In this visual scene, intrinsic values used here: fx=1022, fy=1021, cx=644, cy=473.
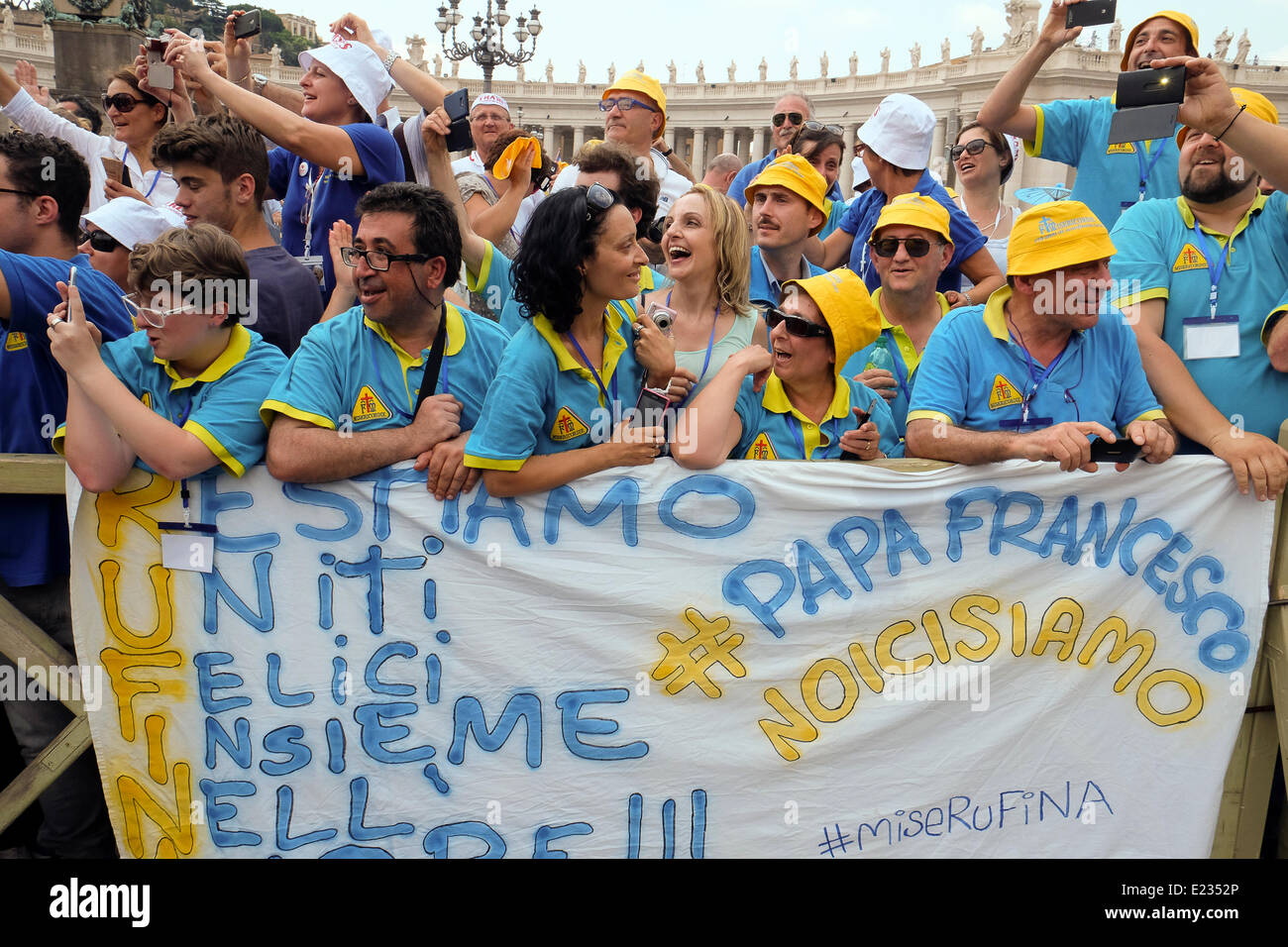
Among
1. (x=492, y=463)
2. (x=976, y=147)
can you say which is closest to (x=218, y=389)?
(x=492, y=463)

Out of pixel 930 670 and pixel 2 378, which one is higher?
pixel 2 378

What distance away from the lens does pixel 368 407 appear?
10.00ft

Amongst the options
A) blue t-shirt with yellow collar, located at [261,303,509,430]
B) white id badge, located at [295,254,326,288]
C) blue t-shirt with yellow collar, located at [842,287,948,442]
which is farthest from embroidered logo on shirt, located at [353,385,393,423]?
blue t-shirt with yellow collar, located at [842,287,948,442]

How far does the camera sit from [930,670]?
315 cm

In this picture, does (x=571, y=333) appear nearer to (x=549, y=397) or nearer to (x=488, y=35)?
(x=549, y=397)

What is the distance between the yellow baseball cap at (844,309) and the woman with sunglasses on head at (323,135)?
77.4 inches

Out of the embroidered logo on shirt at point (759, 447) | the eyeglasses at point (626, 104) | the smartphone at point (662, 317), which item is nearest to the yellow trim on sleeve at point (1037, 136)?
the eyeglasses at point (626, 104)

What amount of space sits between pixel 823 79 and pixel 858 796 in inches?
2418

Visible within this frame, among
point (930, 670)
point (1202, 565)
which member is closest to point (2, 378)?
point (930, 670)

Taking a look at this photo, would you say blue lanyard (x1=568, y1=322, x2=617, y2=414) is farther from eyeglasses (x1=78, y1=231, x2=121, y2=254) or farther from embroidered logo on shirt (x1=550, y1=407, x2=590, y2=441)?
eyeglasses (x1=78, y1=231, x2=121, y2=254)

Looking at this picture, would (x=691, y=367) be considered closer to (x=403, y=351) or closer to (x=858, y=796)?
(x=403, y=351)

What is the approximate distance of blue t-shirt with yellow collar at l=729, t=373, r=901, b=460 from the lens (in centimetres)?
339

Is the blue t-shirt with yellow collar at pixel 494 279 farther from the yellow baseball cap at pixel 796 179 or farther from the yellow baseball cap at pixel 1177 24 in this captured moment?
the yellow baseball cap at pixel 1177 24
